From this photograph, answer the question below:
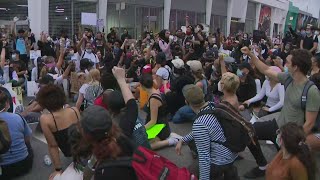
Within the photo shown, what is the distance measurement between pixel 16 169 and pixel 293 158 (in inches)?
140

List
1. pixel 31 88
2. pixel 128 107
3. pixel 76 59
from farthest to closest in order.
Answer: pixel 76 59, pixel 31 88, pixel 128 107

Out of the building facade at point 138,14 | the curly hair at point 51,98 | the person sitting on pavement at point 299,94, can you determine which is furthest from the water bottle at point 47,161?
the building facade at point 138,14

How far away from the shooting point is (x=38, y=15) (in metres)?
20.8

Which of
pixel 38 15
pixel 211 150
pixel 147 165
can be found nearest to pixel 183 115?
pixel 211 150

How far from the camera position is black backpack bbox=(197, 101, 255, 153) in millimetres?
3854

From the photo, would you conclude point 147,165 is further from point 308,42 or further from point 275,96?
point 308,42

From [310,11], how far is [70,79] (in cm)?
6086

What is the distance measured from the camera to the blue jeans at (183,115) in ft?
26.8

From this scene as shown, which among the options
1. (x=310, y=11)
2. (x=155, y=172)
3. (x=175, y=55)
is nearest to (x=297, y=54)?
(x=155, y=172)

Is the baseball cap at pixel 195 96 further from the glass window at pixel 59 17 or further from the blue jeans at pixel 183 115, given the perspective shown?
the glass window at pixel 59 17

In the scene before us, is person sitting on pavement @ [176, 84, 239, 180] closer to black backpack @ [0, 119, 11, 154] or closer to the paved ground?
the paved ground

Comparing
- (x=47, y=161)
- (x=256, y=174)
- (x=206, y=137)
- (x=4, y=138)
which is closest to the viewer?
(x=206, y=137)

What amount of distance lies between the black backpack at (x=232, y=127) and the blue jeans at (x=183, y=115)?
418 cm

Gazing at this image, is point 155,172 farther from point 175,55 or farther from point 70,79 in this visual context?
point 175,55
